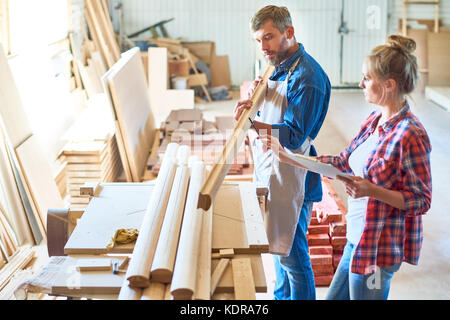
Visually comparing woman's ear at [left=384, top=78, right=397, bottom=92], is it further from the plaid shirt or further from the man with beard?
the man with beard

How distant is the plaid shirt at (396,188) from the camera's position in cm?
254

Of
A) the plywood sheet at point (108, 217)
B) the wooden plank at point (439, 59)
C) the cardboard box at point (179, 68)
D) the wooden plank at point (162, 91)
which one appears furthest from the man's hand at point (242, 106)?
the wooden plank at point (439, 59)

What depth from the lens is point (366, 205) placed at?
8.93 feet

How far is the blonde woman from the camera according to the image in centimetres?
255

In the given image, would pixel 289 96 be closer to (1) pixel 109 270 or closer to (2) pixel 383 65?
(2) pixel 383 65

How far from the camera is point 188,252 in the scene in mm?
2580

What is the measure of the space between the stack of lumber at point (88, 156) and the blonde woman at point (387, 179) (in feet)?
12.7

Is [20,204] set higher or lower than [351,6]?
lower

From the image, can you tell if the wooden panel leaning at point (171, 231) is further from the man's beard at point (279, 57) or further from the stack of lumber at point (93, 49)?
the stack of lumber at point (93, 49)

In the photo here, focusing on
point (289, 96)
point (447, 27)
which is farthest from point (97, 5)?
point (289, 96)

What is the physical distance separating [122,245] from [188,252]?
449 mm

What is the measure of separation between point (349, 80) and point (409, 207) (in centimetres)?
1067

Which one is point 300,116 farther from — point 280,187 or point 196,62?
point 196,62

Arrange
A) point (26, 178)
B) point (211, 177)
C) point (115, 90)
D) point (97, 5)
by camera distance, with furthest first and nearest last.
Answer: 1. point (97, 5)
2. point (115, 90)
3. point (26, 178)
4. point (211, 177)
